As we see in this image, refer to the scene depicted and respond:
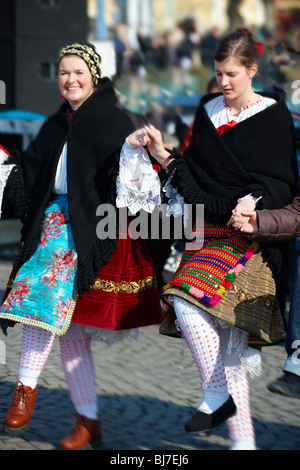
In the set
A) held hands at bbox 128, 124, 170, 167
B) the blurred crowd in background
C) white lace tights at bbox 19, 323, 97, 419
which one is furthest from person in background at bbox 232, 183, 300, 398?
the blurred crowd in background

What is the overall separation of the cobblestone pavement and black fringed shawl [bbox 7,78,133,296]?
0.93 m

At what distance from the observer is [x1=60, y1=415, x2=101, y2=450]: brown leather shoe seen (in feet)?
13.5

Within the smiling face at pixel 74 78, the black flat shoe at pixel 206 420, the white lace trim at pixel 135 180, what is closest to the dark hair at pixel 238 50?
the white lace trim at pixel 135 180

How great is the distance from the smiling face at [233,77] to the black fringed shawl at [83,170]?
58 centimetres

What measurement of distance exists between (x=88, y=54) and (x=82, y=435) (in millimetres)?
1836

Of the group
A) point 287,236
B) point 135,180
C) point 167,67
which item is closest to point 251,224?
point 287,236

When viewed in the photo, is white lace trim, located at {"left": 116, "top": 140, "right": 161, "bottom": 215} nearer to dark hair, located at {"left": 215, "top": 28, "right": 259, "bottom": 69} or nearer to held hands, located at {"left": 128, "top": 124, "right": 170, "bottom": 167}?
held hands, located at {"left": 128, "top": 124, "right": 170, "bottom": 167}

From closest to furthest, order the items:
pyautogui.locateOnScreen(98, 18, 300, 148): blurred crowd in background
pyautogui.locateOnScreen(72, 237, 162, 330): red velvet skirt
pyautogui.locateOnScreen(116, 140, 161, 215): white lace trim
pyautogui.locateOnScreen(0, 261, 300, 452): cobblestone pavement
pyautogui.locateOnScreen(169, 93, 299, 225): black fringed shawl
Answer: pyautogui.locateOnScreen(169, 93, 299, 225): black fringed shawl → pyautogui.locateOnScreen(116, 140, 161, 215): white lace trim → pyautogui.locateOnScreen(72, 237, 162, 330): red velvet skirt → pyautogui.locateOnScreen(0, 261, 300, 452): cobblestone pavement → pyautogui.locateOnScreen(98, 18, 300, 148): blurred crowd in background

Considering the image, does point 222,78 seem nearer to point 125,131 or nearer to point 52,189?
point 125,131

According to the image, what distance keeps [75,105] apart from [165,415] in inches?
72.3

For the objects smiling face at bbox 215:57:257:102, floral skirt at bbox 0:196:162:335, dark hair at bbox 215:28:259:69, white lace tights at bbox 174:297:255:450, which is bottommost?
white lace tights at bbox 174:297:255:450

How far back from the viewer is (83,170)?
400 cm
